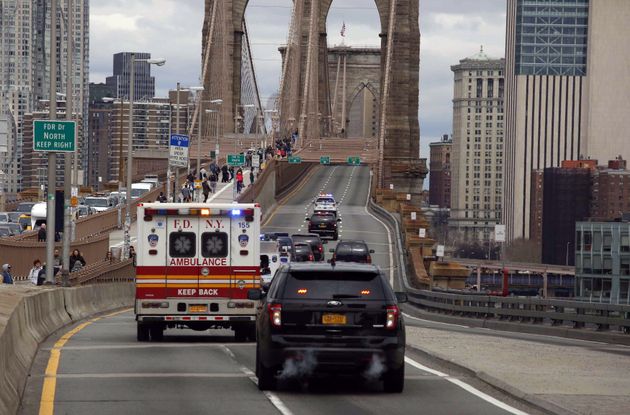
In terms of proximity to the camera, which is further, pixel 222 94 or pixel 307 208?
pixel 222 94

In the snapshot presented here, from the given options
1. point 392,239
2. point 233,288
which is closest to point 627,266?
point 392,239

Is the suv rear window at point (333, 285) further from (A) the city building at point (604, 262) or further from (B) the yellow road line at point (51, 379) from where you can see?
(A) the city building at point (604, 262)

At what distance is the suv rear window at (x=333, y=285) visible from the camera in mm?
17594

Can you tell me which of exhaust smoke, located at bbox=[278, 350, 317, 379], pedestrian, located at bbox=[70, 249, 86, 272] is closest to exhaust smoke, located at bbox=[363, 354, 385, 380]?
exhaust smoke, located at bbox=[278, 350, 317, 379]

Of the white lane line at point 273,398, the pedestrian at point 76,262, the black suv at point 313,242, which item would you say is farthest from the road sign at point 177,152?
the white lane line at point 273,398

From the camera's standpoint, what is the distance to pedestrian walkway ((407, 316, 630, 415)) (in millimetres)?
16625

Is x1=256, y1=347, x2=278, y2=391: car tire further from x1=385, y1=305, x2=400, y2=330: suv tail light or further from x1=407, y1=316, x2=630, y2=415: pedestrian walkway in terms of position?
x1=407, y1=316, x2=630, y2=415: pedestrian walkway

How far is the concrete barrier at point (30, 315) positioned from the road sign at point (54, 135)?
3157mm

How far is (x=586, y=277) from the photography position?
73062 mm

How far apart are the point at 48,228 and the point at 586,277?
140ft

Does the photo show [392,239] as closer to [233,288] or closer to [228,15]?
[233,288]

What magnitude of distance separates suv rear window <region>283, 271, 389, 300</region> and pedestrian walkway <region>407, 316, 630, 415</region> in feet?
5.97

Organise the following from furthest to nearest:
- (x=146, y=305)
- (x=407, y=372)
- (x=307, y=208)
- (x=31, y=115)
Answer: (x=31, y=115) → (x=307, y=208) → (x=146, y=305) → (x=407, y=372)

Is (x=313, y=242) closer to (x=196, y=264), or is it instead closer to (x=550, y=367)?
(x=196, y=264)
